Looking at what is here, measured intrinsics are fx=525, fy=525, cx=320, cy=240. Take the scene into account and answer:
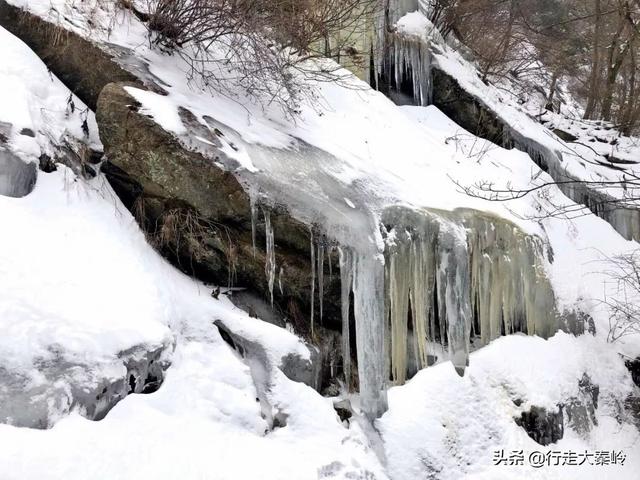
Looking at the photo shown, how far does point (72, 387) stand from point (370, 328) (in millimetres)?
2098

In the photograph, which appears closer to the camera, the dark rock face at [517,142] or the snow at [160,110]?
the snow at [160,110]

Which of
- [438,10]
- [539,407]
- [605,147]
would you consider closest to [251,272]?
[539,407]

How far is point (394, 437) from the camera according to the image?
3676mm

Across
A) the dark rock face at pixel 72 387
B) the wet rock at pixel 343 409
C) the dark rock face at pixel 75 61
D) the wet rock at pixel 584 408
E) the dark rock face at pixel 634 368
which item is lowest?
the wet rock at pixel 584 408

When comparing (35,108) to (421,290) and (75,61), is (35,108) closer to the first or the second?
(75,61)

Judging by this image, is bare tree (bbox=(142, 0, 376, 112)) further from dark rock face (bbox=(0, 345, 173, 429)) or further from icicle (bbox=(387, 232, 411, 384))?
dark rock face (bbox=(0, 345, 173, 429))

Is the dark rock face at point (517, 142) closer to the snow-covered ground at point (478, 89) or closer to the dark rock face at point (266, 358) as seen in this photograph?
the snow-covered ground at point (478, 89)

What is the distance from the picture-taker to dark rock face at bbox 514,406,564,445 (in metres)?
4.53

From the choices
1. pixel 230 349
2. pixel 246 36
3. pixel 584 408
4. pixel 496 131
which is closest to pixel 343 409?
pixel 230 349

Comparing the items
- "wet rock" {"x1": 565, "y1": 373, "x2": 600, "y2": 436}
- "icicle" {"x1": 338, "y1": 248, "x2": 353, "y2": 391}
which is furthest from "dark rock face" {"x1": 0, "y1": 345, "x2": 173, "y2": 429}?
"wet rock" {"x1": 565, "y1": 373, "x2": 600, "y2": 436}

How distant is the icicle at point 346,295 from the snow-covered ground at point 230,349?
36cm

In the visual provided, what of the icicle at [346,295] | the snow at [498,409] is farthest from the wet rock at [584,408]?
the icicle at [346,295]

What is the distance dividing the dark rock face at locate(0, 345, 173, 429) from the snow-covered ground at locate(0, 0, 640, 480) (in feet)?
0.11

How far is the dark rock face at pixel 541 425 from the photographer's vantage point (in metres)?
4.53
